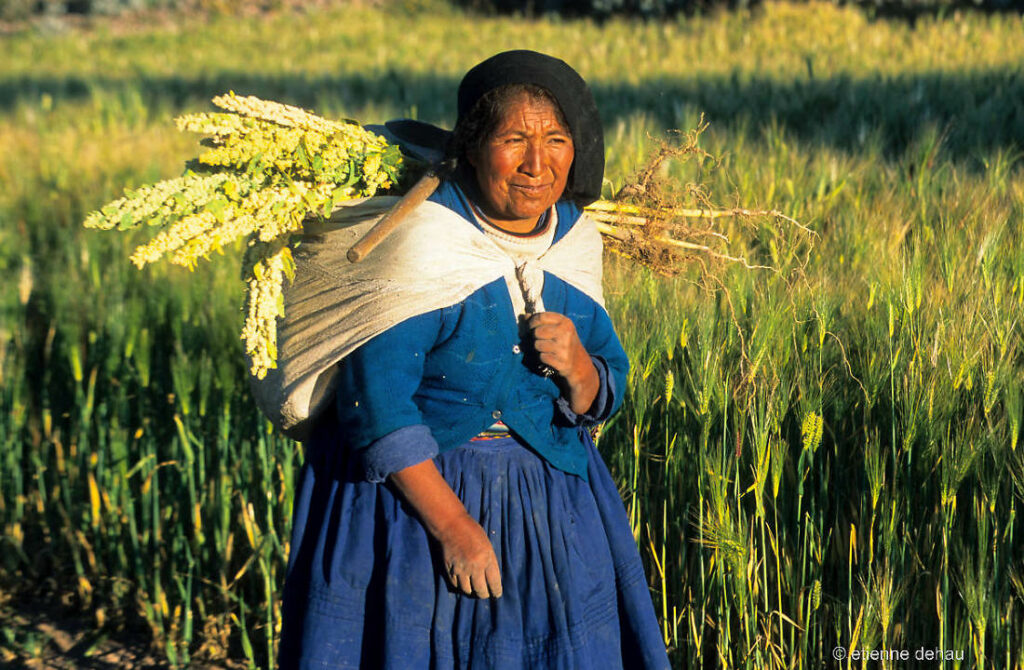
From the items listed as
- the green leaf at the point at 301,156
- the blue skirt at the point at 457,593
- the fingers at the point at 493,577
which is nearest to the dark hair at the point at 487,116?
the green leaf at the point at 301,156

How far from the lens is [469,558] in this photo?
190cm

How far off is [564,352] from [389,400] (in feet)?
0.95

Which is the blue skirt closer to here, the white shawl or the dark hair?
the white shawl

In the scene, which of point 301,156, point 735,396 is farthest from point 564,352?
A: point 735,396

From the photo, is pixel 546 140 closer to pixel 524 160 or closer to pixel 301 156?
pixel 524 160

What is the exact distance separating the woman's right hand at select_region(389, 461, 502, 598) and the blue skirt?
0.06 meters

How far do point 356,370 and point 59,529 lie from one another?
8.66ft

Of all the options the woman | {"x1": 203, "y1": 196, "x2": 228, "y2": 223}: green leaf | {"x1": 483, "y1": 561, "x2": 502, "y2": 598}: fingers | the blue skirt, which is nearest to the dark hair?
the woman

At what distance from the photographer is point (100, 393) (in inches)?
167

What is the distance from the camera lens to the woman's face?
1876 millimetres

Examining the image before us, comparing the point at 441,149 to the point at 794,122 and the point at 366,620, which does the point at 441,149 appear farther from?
the point at 794,122

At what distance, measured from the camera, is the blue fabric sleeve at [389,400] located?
186 cm

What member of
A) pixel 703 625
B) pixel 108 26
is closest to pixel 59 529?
pixel 703 625

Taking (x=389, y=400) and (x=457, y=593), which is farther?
(x=457, y=593)
